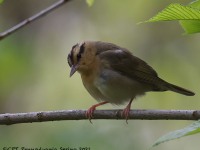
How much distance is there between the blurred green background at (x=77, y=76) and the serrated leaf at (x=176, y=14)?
9.14 ft

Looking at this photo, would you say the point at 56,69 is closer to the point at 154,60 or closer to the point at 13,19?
the point at 13,19

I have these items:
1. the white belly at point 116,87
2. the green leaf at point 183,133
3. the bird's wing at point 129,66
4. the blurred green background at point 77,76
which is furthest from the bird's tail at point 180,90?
the green leaf at point 183,133

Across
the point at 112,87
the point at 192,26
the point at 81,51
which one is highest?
the point at 192,26

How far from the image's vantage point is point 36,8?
317 inches

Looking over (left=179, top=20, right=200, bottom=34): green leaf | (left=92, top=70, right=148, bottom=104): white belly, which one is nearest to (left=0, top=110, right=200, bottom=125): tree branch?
(left=179, top=20, right=200, bottom=34): green leaf

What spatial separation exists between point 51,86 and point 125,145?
247 centimetres

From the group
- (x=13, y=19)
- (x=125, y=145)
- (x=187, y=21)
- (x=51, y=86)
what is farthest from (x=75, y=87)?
(x=187, y=21)

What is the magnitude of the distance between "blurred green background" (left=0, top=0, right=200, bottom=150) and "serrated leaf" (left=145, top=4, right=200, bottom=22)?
278cm

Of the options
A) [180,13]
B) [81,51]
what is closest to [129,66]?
[81,51]

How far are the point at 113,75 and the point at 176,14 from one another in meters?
2.70

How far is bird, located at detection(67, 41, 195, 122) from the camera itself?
4801 millimetres

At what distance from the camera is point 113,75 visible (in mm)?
4879

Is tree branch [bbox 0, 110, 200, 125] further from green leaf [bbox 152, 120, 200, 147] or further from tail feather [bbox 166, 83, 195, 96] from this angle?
tail feather [bbox 166, 83, 195, 96]

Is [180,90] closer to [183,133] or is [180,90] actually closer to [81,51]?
[81,51]
